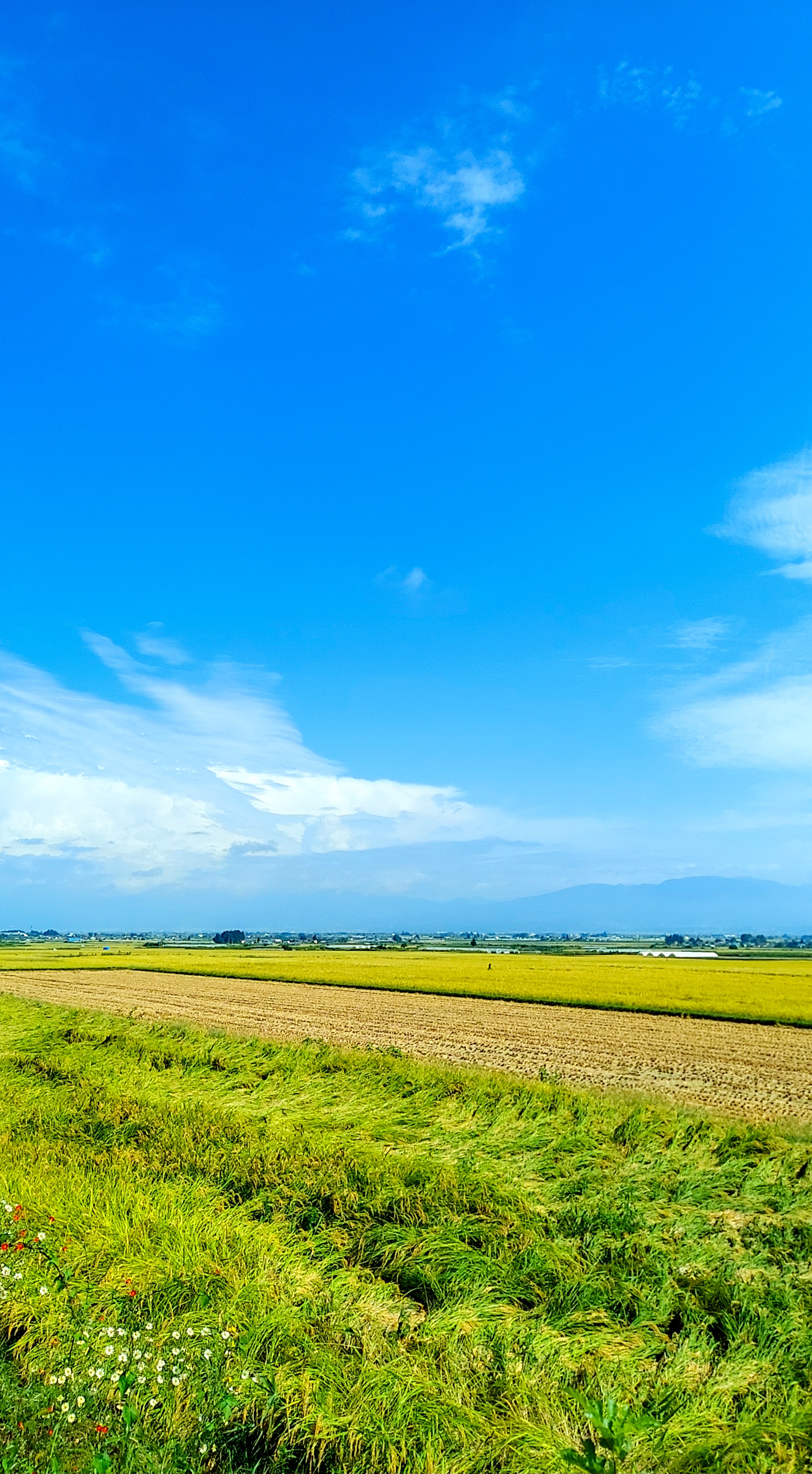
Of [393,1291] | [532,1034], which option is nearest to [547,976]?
[532,1034]

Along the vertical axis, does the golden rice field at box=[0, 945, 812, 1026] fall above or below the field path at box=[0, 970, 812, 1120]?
below

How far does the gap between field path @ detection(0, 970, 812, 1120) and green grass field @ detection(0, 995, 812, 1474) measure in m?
8.92

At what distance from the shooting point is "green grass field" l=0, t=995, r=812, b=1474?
4.60 meters

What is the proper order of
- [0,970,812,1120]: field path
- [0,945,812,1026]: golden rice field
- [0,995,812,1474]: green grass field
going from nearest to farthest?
[0,995,812,1474]: green grass field, [0,970,812,1120]: field path, [0,945,812,1026]: golden rice field

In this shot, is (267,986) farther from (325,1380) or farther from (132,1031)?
(325,1380)

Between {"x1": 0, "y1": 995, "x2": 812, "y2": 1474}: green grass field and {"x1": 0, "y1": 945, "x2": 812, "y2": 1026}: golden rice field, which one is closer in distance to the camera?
{"x1": 0, "y1": 995, "x2": 812, "y2": 1474}: green grass field

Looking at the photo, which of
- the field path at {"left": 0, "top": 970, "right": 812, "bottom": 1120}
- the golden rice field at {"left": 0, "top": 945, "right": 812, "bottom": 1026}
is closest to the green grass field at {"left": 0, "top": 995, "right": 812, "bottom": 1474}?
the field path at {"left": 0, "top": 970, "right": 812, "bottom": 1120}

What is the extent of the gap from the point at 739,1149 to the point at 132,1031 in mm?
16035

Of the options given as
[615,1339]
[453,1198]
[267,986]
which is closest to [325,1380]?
[615,1339]

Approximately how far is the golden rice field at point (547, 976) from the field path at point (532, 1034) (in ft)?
8.21

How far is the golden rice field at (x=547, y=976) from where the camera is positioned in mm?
45875

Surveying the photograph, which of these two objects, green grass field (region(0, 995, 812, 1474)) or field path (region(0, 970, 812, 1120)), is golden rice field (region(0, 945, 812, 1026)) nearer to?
field path (region(0, 970, 812, 1120))

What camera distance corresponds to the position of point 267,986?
56.7 m

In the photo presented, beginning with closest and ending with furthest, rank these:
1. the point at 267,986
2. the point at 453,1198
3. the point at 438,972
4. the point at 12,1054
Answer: the point at 453,1198 → the point at 12,1054 → the point at 267,986 → the point at 438,972
